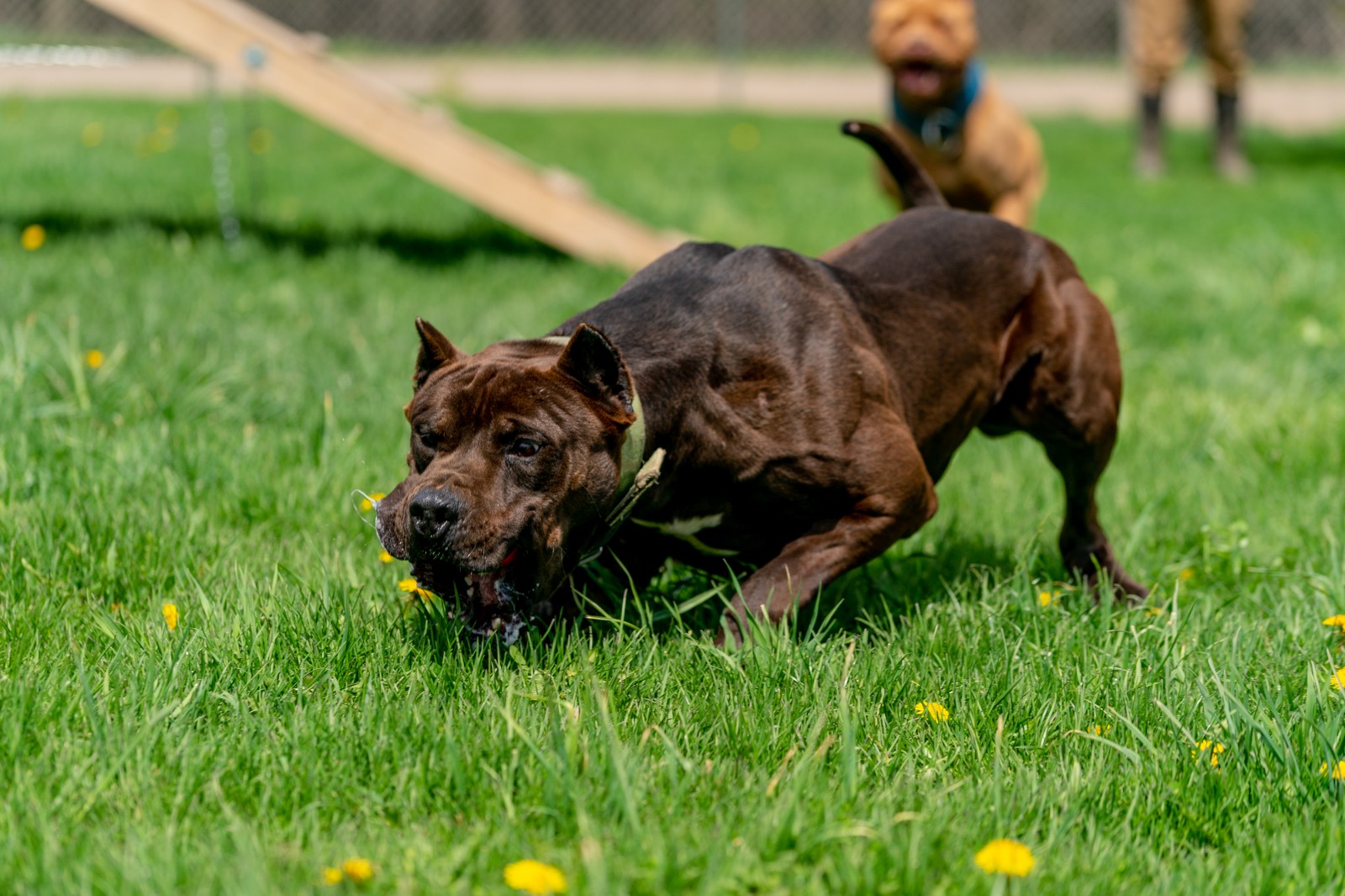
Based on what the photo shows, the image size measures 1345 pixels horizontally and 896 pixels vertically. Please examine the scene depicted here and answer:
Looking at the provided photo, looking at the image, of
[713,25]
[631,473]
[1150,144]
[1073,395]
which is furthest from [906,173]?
[713,25]

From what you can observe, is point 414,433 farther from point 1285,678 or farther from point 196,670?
point 1285,678

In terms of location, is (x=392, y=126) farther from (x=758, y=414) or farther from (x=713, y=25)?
(x=713, y=25)

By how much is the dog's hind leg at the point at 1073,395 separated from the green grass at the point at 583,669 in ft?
0.47

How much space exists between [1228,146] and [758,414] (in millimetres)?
10396

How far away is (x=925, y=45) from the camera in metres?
6.07

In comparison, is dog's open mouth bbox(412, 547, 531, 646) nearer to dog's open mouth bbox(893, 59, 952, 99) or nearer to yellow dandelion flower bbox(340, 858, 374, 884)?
yellow dandelion flower bbox(340, 858, 374, 884)

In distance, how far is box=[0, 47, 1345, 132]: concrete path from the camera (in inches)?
707

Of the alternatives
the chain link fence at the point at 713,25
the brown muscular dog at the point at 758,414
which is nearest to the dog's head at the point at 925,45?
the brown muscular dog at the point at 758,414

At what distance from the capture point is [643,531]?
3422mm

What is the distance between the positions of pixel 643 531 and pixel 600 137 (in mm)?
10944

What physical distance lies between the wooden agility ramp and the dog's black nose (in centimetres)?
472

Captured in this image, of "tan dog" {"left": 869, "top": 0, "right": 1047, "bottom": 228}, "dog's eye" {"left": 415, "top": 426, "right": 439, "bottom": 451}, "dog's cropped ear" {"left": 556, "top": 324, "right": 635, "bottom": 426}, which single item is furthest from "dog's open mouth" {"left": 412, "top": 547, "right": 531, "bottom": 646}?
"tan dog" {"left": 869, "top": 0, "right": 1047, "bottom": 228}

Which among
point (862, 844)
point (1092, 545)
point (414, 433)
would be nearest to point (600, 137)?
point (1092, 545)

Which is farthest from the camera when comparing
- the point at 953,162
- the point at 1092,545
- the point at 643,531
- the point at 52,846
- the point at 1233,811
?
the point at 953,162
